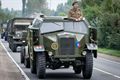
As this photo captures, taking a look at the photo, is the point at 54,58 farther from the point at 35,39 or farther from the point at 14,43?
the point at 14,43

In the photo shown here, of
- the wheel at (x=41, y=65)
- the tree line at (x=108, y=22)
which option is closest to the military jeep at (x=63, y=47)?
the wheel at (x=41, y=65)

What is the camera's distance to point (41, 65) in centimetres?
1969

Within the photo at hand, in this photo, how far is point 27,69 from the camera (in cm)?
2477

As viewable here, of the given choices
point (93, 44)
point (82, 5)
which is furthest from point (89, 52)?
point (82, 5)

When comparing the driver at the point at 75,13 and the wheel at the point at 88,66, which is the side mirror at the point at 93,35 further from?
the wheel at the point at 88,66

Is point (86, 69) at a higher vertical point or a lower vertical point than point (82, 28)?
lower

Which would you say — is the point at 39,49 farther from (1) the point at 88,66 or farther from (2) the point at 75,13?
(2) the point at 75,13

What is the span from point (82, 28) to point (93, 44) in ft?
2.84

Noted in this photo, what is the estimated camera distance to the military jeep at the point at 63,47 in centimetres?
1992

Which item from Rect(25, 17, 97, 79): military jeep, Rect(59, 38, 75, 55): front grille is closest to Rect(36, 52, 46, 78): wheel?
Rect(25, 17, 97, 79): military jeep

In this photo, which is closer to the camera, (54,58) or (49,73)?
(54,58)

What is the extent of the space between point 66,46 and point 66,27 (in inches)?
39.6

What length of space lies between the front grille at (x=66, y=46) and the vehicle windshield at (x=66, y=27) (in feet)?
2.10

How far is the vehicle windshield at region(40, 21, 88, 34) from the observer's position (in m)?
20.6
